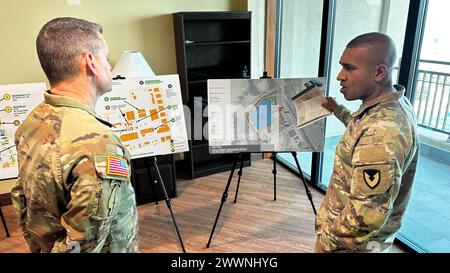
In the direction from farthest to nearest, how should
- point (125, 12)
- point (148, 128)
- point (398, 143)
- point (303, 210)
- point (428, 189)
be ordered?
1. point (125, 12)
2. point (303, 210)
3. point (428, 189)
4. point (148, 128)
5. point (398, 143)

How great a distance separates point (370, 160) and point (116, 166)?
93 centimetres

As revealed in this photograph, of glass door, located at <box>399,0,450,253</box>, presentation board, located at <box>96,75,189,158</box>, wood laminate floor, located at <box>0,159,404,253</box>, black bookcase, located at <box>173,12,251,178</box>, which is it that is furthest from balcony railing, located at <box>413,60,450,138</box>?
presentation board, located at <box>96,75,189,158</box>

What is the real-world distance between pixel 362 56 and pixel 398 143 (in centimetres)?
42

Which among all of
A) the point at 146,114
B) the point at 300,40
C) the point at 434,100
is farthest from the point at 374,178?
the point at 300,40

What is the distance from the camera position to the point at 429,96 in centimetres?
299

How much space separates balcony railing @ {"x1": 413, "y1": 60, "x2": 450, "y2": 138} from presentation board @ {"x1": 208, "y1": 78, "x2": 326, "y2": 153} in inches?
44.1

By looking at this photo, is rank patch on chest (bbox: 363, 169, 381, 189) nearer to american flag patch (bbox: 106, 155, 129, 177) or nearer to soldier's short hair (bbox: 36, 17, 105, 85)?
american flag patch (bbox: 106, 155, 129, 177)

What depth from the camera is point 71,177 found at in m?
1.00

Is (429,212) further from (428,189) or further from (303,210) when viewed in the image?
(303,210)

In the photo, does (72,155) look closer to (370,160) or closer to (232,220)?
(370,160)

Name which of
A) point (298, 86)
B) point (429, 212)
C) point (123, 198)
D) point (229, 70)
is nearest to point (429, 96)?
point (429, 212)

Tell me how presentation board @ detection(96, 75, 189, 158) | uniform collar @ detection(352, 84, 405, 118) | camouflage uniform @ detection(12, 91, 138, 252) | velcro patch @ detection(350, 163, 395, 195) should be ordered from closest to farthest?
camouflage uniform @ detection(12, 91, 138, 252) → velcro patch @ detection(350, 163, 395, 195) → uniform collar @ detection(352, 84, 405, 118) → presentation board @ detection(96, 75, 189, 158)

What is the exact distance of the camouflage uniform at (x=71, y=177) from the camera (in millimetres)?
990

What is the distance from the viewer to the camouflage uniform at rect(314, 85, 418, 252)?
1148 mm
